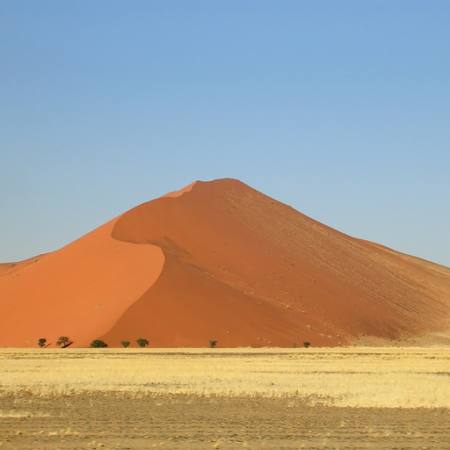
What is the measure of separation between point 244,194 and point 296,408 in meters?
98.5

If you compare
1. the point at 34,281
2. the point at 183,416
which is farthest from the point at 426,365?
the point at 34,281

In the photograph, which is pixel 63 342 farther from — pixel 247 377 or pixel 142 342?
pixel 247 377

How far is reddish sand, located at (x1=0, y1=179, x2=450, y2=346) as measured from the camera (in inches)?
3221

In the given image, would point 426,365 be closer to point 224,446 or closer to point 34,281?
point 224,446

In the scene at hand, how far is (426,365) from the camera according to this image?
50188mm

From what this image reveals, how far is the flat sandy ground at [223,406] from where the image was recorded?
19266 millimetres

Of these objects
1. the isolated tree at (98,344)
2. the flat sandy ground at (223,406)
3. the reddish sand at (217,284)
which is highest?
the reddish sand at (217,284)

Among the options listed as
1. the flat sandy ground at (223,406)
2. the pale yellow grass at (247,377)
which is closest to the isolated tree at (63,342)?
the pale yellow grass at (247,377)

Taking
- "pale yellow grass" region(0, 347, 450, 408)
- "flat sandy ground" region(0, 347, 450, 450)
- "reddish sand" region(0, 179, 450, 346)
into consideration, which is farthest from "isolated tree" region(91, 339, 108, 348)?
"flat sandy ground" region(0, 347, 450, 450)

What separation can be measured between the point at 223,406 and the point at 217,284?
63.7 meters

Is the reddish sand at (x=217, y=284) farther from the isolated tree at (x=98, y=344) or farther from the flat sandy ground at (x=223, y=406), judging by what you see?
the flat sandy ground at (x=223, y=406)

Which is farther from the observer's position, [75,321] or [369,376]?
[75,321]

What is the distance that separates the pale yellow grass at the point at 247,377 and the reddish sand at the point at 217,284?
24.7 meters

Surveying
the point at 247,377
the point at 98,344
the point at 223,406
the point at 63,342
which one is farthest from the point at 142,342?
the point at 223,406
